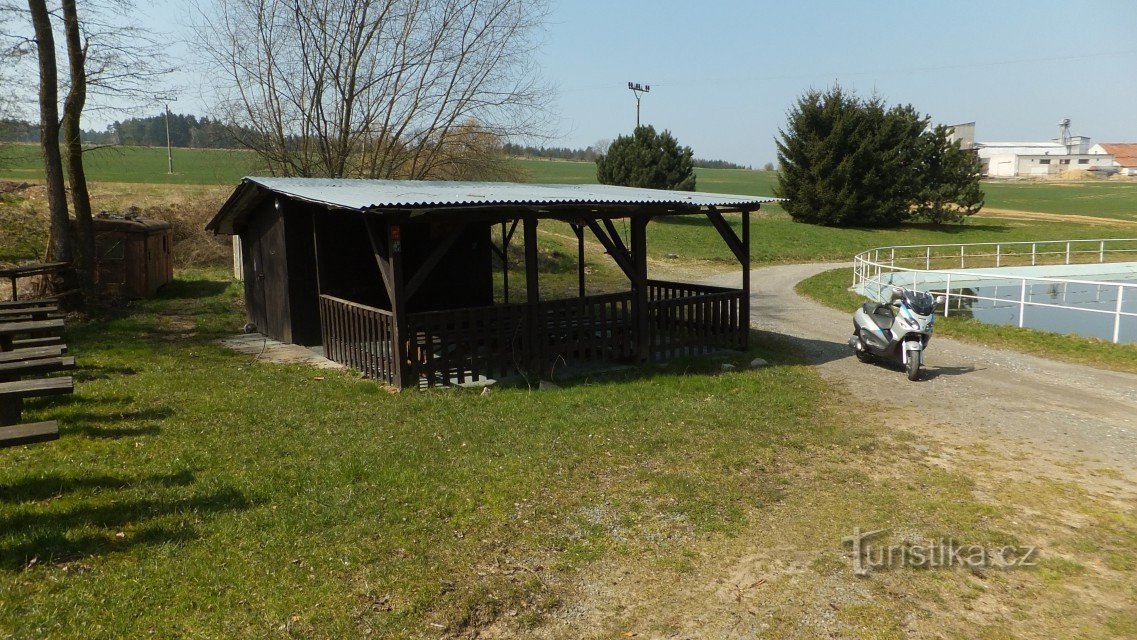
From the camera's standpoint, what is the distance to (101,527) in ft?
15.6

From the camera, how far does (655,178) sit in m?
40.5

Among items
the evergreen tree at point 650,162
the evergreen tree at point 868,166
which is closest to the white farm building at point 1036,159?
the evergreen tree at point 868,166

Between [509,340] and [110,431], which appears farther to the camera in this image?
[509,340]

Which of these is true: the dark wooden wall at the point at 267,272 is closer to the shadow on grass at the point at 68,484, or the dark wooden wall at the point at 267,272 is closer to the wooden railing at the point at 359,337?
the wooden railing at the point at 359,337

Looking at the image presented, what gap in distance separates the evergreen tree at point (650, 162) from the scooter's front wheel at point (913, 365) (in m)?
30.9

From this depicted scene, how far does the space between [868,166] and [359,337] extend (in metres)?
37.6

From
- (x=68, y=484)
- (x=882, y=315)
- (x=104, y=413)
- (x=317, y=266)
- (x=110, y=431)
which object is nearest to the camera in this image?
(x=68, y=484)

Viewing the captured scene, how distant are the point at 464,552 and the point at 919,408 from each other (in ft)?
19.9

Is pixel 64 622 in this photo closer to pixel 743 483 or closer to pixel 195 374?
pixel 743 483

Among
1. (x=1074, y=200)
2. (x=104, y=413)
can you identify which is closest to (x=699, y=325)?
(x=104, y=413)

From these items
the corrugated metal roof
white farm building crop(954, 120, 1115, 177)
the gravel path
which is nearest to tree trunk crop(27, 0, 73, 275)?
the corrugated metal roof

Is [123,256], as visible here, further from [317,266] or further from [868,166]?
[868,166]

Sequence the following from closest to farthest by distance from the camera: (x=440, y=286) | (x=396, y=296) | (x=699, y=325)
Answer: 1. (x=396, y=296)
2. (x=699, y=325)
3. (x=440, y=286)

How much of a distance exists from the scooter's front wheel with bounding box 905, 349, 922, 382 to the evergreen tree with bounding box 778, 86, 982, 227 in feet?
108
